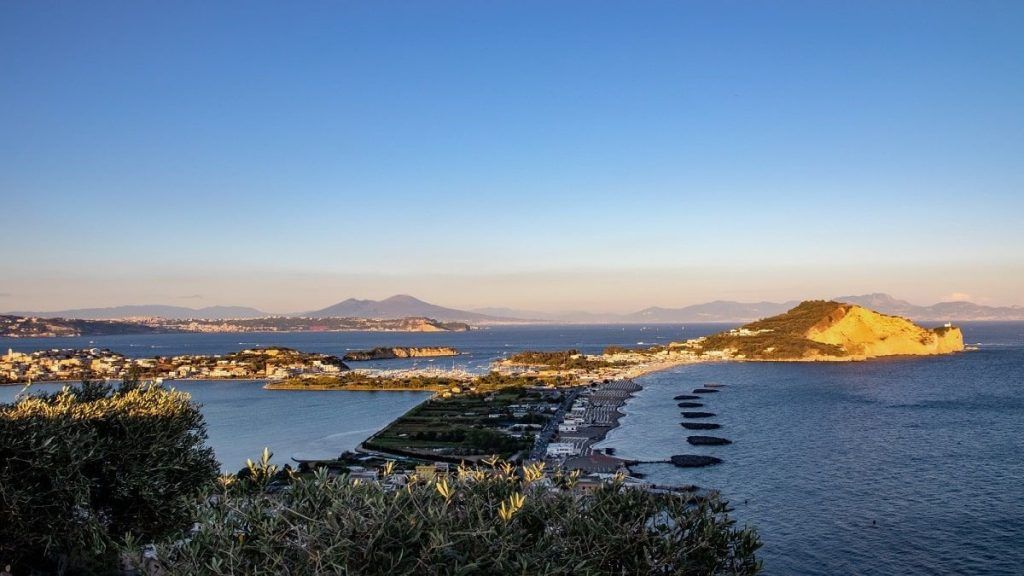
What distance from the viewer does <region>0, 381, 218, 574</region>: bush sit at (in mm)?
13812

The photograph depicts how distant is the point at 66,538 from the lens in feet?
47.4

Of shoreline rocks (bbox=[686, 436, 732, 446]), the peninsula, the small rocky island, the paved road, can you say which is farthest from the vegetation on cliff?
the small rocky island

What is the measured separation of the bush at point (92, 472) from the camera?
13812 millimetres

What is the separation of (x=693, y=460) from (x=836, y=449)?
1074 centimetres

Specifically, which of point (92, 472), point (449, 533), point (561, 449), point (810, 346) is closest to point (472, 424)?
point (561, 449)

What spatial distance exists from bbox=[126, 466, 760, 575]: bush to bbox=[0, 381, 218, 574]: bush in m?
4.14

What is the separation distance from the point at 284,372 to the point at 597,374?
45.6m

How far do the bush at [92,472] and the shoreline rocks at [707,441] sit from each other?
106 ft

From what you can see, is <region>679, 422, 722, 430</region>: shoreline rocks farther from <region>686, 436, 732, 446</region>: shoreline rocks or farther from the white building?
the white building

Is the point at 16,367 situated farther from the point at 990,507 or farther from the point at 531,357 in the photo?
the point at 990,507

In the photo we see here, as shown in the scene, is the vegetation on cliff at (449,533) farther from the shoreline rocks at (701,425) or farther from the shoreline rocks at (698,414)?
the shoreline rocks at (698,414)

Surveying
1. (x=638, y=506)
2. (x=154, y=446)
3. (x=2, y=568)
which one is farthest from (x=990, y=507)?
(x=2, y=568)

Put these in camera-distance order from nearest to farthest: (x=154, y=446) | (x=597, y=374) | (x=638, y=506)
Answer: (x=638, y=506) < (x=154, y=446) < (x=597, y=374)

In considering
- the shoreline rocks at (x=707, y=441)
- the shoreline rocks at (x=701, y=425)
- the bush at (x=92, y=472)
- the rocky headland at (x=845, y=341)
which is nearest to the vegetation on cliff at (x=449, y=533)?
the bush at (x=92, y=472)
